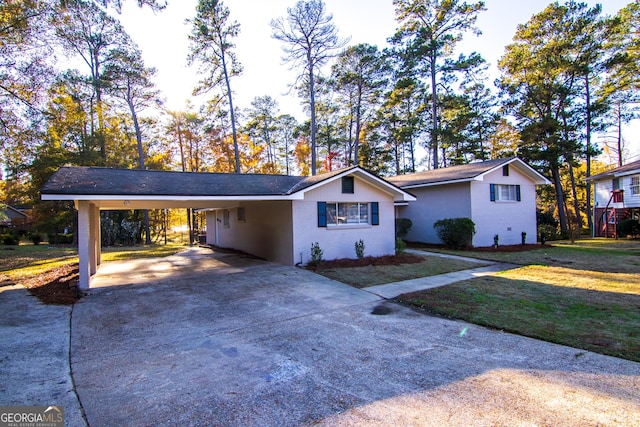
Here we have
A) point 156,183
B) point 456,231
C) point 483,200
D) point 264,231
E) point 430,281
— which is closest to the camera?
point 430,281

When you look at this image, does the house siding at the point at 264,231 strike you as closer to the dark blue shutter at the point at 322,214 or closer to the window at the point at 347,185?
the dark blue shutter at the point at 322,214

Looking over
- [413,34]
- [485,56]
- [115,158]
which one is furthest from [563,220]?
[115,158]

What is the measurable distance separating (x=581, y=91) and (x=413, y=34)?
13.5 metres

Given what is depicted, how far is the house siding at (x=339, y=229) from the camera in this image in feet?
37.5

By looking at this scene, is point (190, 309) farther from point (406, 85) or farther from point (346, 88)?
point (346, 88)

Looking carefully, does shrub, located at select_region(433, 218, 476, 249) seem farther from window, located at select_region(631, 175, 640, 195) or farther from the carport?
window, located at select_region(631, 175, 640, 195)

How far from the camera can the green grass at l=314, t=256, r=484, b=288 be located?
916cm

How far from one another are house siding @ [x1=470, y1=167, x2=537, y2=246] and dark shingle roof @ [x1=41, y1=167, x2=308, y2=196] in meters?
8.88

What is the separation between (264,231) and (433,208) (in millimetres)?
9196

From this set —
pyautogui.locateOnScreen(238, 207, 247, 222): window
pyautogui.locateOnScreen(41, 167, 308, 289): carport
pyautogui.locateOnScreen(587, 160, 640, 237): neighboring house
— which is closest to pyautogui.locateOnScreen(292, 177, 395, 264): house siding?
pyautogui.locateOnScreen(41, 167, 308, 289): carport

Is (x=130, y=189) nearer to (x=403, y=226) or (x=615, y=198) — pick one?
(x=403, y=226)

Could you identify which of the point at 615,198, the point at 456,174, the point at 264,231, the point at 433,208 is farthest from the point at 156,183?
the point at 615,198

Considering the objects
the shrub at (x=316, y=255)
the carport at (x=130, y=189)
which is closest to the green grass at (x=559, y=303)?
the shrub at (x=316, y=255)

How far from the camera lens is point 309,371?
3922 millimetres
